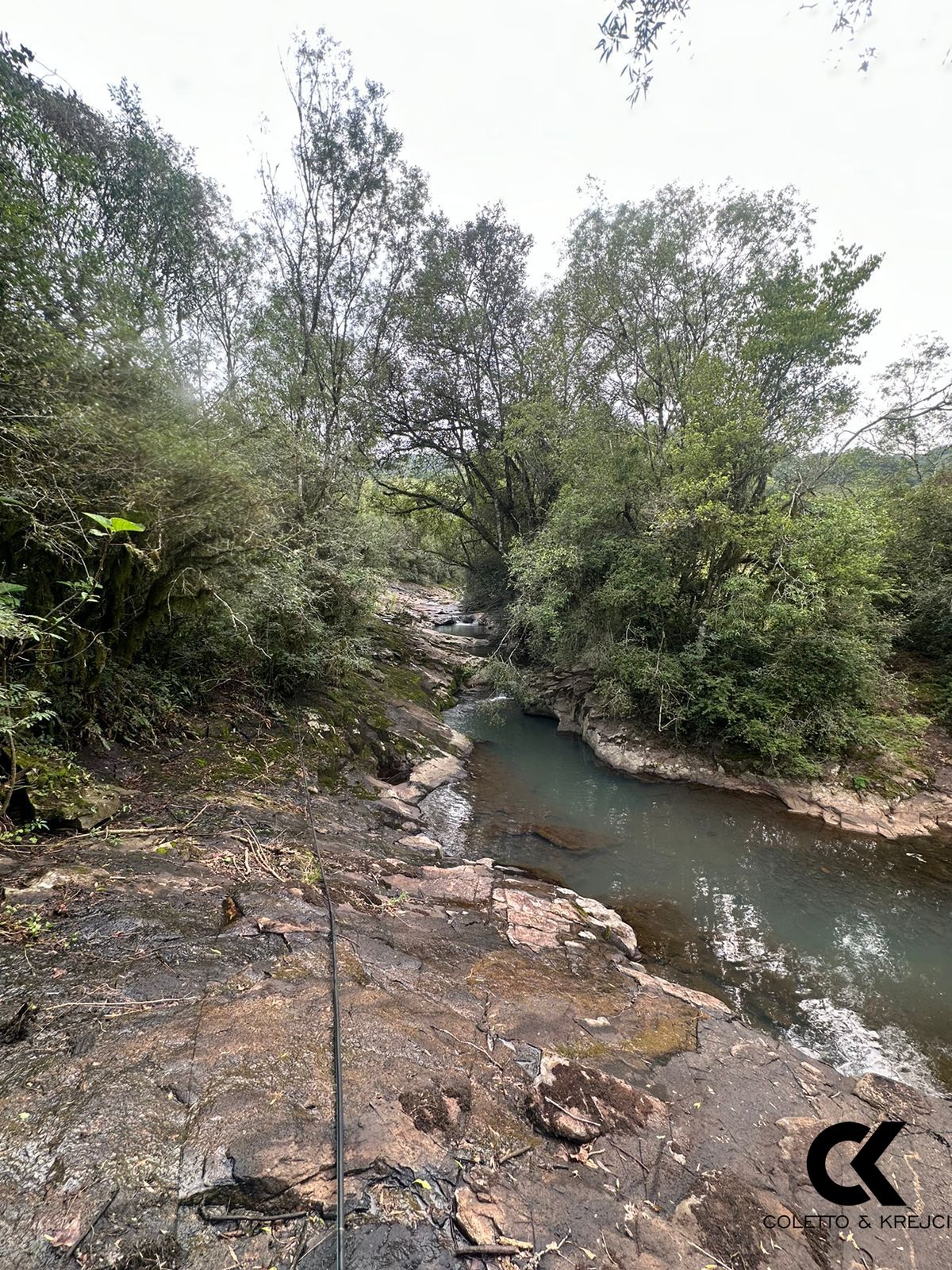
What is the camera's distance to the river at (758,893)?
14.0ft

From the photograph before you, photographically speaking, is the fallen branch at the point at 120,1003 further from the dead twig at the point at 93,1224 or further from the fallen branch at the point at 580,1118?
the fallen branch at the point at 580,1118

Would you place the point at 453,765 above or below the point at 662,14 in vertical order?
below

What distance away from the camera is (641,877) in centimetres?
622

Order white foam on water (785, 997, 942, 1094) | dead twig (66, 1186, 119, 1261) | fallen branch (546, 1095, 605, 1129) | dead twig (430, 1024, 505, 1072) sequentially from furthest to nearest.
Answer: white foam on water (785, 997, 942, 1094) < dead twig (430, 1024, 505, 1072) < fallen branch (546, 1095, 605, 1129) < dead twig (66, 1186, 119, 1261)

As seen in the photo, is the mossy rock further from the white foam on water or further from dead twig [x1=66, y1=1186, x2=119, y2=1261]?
the white foam on water

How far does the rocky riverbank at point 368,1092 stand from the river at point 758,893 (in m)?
0.91

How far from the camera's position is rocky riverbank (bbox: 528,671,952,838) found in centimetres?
736

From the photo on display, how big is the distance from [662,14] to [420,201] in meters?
12.6

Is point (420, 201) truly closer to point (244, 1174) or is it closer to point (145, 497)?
point (145, 497)

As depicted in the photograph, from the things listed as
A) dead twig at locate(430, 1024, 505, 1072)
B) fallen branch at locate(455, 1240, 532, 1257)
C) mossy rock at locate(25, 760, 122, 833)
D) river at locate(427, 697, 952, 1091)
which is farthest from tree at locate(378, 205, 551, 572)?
fallen branch at locate(455, 1240, 532, 1257)

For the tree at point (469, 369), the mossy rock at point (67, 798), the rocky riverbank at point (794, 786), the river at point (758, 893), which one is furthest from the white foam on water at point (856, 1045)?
the tree at point (469, 369)

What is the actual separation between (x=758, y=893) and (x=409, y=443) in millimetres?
15274

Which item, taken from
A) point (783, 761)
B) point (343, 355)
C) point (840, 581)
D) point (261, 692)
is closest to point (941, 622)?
point (840, 581)

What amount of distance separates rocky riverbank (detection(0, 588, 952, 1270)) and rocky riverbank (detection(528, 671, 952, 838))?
504 cm
